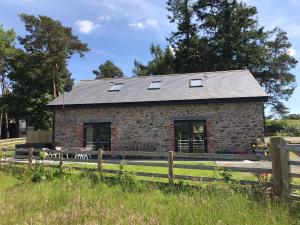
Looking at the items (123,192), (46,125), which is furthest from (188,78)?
(46,125)

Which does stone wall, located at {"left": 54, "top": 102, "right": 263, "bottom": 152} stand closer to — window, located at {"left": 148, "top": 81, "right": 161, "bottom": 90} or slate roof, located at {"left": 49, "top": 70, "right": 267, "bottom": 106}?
slate roof, located at {"left": 49, "top": 70, "right": 267, "bottom": 106}

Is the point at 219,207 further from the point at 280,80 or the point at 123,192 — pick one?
the point at 280,80

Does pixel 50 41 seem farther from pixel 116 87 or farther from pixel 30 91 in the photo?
pixel 116 87

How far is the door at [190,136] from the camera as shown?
62.0 feet

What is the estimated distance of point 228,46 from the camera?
3747 centimetres

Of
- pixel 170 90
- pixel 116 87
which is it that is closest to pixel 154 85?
pixel 170 90

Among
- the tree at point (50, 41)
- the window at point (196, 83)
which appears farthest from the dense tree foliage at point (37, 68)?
the window at point (196, 83)

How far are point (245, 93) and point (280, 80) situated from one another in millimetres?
25243

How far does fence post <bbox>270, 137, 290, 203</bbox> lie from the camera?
20.5 feet

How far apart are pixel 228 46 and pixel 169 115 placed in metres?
21.0

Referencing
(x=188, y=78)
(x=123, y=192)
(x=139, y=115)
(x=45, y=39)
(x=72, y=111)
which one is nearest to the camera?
(x=123, y=192)

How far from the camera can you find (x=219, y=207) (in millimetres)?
5629

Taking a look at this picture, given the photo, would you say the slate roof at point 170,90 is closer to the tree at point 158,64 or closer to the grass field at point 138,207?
the grass field at point 138,207

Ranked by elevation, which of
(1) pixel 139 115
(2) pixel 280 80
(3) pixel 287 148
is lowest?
(3) pixel 287 148
